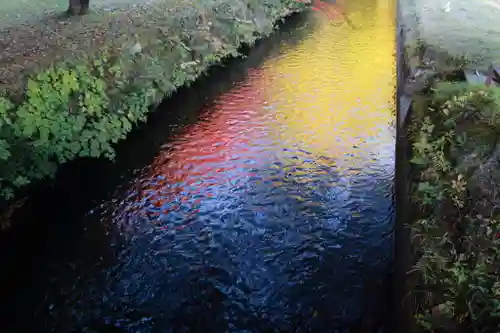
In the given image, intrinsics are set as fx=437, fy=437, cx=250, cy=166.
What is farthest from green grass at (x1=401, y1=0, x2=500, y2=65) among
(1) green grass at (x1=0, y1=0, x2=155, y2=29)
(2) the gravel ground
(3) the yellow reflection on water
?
(1) green grass at (x1=0, y1=0, x2=155, y2=29)

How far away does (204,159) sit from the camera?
31.0 ft

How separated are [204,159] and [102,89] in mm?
2538

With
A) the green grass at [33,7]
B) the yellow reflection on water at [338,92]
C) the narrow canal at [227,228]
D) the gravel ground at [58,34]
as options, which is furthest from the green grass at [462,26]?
the green grass at [33,7]

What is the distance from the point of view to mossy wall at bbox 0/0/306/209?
7254 millimetres

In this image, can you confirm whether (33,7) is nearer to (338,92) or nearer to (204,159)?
(204,159)

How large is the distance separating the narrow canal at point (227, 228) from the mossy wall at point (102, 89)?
65cm

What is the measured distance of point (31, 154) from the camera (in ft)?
24.5

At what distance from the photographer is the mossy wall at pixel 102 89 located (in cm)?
725

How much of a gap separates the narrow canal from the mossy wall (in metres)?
0.65

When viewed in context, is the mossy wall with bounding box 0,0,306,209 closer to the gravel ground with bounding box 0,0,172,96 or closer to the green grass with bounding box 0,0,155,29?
the gravel ground with bounding box 0,0,172,96

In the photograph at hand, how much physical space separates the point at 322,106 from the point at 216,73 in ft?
14.3

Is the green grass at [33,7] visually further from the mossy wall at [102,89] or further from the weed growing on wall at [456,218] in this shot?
the weed growing on wall at [456,218]

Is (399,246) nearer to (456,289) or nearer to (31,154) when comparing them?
(456,289)

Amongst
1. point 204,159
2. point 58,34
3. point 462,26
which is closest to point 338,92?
point 204,159
